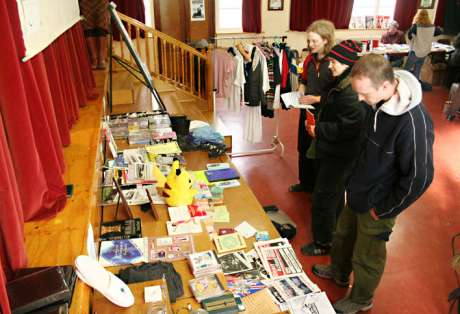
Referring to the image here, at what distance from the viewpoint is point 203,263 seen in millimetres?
1894

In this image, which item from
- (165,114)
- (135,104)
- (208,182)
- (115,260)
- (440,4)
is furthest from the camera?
(440,4)

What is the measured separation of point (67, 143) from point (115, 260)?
29.3 inches

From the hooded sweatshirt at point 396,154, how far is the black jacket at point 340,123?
0.29 metres

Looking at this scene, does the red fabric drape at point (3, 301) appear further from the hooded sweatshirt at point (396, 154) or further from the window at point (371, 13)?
the window at point (371, 13)

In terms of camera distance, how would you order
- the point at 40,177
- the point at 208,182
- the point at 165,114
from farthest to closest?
the point at 165,114 → the point at 208,182 → the point at 40,177

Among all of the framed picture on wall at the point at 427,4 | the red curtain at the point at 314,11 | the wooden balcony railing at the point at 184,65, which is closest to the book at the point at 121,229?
the wooden balcony railing at the point at 184,65

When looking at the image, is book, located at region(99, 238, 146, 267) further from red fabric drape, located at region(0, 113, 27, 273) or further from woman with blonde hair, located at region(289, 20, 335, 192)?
woman with blonde hair, located at region(289, 20, 335, 192)

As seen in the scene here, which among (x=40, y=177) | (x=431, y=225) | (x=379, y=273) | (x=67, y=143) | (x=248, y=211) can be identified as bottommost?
(x=431, y=225)

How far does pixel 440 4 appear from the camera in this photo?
8.91 meters

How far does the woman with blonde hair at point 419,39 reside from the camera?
7.26 meters

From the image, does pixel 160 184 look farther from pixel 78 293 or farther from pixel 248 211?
pixel 78 293

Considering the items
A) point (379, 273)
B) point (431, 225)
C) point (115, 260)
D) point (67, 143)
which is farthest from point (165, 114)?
point (431, 225)

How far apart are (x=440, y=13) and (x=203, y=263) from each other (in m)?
9.42

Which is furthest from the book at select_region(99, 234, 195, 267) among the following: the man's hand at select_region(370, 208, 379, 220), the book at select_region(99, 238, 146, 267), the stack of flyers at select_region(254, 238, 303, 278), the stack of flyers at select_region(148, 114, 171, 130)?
the stack of flyers at select_region(148, 114, 171, 130)
